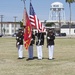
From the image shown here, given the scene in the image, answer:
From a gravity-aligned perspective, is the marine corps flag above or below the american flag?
below

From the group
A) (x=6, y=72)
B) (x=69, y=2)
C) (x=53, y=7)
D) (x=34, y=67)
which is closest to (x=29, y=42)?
(x=34, y=67)

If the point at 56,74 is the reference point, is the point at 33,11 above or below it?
above

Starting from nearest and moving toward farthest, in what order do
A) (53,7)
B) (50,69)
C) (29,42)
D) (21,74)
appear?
(21,74) → (50,69) → (29,42) → (53,7)

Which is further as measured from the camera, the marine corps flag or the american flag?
the american flag

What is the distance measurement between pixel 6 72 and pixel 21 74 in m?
0.81

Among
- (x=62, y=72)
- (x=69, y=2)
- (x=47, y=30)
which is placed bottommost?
(x=62, y=72)

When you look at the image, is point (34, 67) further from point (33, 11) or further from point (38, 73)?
point (33, 11)

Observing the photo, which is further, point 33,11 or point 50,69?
point 33,11

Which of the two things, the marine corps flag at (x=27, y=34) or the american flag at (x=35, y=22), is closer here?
the marine corps flag at (x=27, y=34)

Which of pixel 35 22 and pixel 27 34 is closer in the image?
pixel 27 34

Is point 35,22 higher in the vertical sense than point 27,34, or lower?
higher

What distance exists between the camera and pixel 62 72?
1338cm

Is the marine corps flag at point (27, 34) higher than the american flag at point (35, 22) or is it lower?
lower

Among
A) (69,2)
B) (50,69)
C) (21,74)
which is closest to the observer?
(21,74)
